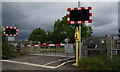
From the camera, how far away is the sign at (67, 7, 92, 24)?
7680 millimetres

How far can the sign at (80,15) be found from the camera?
7680 mm

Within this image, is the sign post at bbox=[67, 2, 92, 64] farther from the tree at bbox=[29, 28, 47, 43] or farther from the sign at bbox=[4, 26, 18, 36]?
the tree at bbox=[29, 28, 47, 43]

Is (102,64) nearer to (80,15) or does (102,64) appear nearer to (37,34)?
(80,15)

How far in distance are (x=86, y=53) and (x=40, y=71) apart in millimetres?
3397

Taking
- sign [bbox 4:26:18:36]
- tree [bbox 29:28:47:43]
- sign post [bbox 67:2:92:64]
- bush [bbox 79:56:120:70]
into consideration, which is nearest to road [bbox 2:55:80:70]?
bush [bbox 79:56:120:70]

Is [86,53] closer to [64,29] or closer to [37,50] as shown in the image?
[37,50]

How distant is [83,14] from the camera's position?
774 cm

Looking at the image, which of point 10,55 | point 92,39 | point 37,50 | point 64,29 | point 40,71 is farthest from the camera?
point 64,29

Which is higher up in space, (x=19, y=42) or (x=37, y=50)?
(x=19, y=42)

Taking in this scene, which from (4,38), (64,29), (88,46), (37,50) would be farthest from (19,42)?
(64,29)

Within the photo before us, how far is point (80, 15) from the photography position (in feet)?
25.5

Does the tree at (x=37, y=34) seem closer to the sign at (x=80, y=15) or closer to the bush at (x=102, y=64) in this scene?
the sign at (x=80, y=15)

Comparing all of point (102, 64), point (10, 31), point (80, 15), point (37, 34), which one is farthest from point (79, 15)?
point (37, 34)

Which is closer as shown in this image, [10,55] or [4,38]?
[10,55]
